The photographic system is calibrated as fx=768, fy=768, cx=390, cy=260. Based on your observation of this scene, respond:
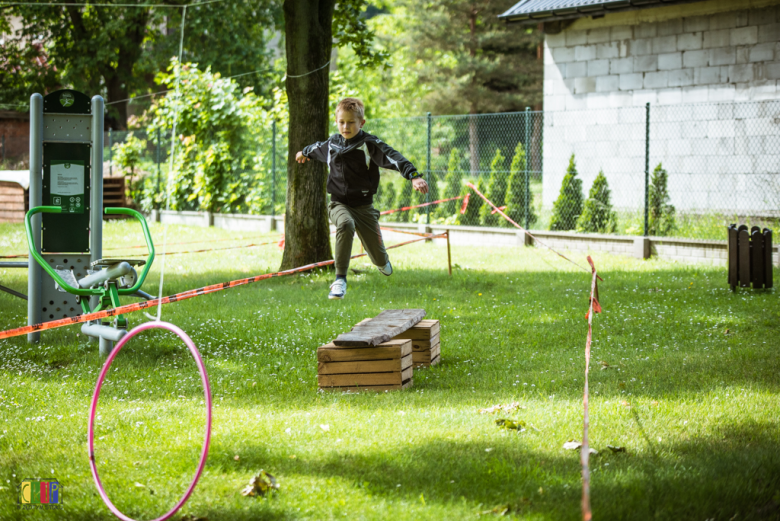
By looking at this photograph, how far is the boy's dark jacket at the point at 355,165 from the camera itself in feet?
23.1

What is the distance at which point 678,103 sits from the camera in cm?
1762

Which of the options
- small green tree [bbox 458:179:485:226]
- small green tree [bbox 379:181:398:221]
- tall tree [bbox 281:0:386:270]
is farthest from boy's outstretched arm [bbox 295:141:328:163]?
small green tree [bbox 379:181:398:221]

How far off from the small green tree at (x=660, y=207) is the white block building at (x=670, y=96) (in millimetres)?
610

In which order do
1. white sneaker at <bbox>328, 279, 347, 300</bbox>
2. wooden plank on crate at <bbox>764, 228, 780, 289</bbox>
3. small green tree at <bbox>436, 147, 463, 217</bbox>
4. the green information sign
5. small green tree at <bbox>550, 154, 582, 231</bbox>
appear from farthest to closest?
1. small green tree at <bbox>436, 147, 463, 217</bbox>
2. small green tree at <bbox>550, 154, 582, 231</bbox>
3. wooden plank on crate at <bbox>764, 228, 780, 289</bbox>
4. the green information sign
5. white sneaker at <bbox>328, 279, 347, 300</bbox>

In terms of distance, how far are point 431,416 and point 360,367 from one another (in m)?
1.07

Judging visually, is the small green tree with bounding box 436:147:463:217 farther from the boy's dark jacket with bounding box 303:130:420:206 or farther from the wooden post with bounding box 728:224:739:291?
the boy's dark jacket with bounding box 303:130:420:206

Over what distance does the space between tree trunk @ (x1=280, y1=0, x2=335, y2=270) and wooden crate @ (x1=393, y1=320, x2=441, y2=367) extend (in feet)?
17.0

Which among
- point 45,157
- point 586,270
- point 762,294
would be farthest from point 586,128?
point 45,157

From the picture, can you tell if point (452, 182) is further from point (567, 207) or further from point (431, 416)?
point (431, 416)

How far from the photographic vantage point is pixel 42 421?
207 inches

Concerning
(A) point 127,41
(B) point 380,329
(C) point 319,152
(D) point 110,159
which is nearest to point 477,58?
(A) point 127,41

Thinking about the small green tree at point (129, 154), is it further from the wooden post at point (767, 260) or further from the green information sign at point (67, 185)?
the wooden post at point (767, 260)

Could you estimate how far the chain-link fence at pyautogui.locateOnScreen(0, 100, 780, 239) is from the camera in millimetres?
16188

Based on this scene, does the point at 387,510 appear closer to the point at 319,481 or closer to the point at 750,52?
the point at 319,481
